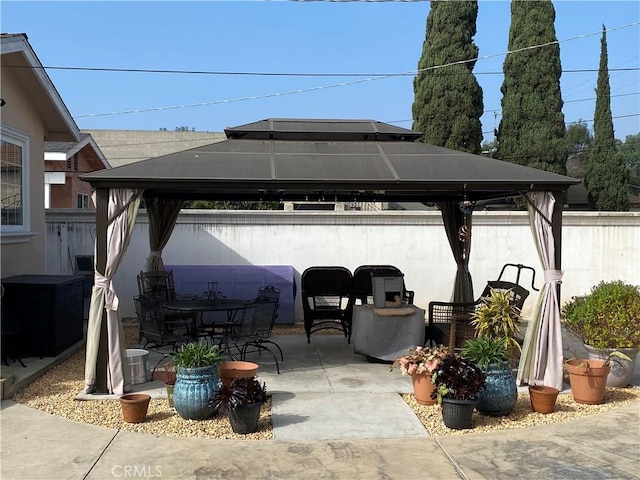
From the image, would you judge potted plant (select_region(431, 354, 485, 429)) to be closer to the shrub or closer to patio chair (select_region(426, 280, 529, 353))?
patio chair (select_region(426, 280, 529, 353))

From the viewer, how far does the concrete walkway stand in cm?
415

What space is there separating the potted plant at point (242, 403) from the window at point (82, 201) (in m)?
15.1

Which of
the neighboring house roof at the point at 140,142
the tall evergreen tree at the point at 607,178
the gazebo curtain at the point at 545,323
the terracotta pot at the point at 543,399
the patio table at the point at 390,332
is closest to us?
the terracotta pot at the point at 543,399

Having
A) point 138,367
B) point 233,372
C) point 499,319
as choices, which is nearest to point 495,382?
point 499,319

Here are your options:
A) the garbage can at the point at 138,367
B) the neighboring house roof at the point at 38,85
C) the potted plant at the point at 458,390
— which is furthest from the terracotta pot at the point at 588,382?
the neighboring house roof at the point at 38,85

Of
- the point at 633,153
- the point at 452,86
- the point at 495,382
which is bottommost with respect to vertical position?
the point at 495,382

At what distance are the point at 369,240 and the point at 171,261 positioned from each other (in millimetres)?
3979

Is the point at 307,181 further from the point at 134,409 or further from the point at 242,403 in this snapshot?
the point at 134,409

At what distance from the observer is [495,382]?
5.41m

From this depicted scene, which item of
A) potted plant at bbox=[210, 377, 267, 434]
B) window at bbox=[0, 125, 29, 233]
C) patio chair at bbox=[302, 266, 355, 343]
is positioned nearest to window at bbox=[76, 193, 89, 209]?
window at bbox=[0, 125, 29, 233]

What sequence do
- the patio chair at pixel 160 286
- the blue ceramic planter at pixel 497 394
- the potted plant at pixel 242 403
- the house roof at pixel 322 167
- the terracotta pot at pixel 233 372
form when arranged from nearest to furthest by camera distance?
the potted plant at pixel 242 403, the blue ceramic planter at pixel 497 394, the terracotta pot at pixel 233 372, the house roof at pixel 322 167, the patio chair at pixel 160 286

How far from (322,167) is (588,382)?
12.0 ft

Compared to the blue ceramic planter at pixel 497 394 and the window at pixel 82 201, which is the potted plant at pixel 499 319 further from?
the window at pixel 82 201

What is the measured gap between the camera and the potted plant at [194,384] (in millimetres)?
5086
